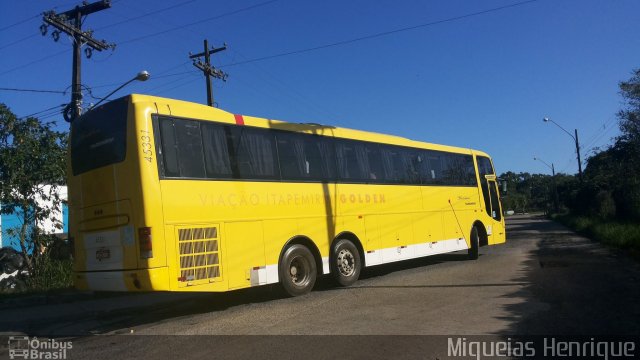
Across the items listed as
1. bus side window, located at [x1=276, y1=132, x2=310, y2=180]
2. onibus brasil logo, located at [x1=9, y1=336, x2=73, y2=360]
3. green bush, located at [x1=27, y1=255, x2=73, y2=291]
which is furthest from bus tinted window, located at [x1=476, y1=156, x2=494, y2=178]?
onibus brasil logo, located at [x1=9, y1=336, x2=73, y2=360]

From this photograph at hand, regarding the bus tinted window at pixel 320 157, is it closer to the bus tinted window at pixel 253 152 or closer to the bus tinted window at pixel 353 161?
the bus tinted window at pixel 353 161

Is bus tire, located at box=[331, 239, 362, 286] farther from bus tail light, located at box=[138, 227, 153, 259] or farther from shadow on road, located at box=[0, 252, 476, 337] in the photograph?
bus tail light, located at box=[138, 227, 153, 259]

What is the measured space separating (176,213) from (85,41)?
1355 cm

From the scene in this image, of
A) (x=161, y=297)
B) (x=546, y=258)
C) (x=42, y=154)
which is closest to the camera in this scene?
(x=161, y=297)

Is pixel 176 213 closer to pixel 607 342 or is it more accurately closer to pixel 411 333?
pixel 411 333

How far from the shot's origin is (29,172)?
14.3 metres

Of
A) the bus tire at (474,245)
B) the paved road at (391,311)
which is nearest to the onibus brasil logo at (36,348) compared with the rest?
the paved road at (391,311)

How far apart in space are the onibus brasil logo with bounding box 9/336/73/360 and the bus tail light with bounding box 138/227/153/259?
1.56 meters

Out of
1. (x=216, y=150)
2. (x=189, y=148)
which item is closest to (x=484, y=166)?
(x=216, y=150)

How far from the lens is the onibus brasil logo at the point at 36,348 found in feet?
22.0

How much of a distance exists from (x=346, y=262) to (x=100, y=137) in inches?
226

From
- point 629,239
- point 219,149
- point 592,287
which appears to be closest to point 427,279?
point 592,287

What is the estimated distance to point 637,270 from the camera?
1211 cm

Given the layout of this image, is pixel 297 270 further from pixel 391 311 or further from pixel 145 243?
pixel 145 243
